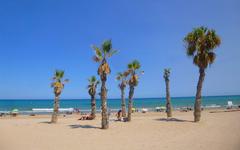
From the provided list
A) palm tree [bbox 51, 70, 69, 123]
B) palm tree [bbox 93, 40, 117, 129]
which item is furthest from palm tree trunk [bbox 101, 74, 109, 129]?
palm tree [bbox 51, 70, 69, 123]

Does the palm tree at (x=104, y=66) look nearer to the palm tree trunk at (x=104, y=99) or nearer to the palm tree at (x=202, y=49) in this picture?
the palm tree trunk at (x=104, y=99)

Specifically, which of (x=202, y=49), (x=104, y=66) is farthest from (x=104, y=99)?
(x=202, y=49)

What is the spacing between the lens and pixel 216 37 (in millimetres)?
30234

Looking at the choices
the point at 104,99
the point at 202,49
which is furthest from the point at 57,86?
the point at 202,49

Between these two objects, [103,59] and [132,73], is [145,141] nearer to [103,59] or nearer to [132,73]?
[103,59]

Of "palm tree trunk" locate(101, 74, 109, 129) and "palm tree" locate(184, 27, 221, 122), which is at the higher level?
"palm tree" locate(184, 27, 221, 122)

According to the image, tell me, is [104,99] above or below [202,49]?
below

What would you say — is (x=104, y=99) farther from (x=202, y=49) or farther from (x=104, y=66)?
(x=202, y=49)

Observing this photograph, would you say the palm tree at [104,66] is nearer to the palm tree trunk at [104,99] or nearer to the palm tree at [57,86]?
the palm tree trunk at [104,99]

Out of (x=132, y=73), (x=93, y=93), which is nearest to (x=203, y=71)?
(x=132, y=73)

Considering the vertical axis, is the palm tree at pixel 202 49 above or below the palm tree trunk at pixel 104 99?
above

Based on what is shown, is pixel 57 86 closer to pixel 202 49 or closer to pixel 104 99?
pixel 104 99

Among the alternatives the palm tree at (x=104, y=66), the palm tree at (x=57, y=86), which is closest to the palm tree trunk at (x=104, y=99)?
the palm tree at (x=104, y=66)

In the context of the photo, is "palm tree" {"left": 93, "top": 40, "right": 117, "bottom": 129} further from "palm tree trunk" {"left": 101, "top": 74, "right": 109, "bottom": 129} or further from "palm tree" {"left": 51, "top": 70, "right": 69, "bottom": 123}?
"palm tree" {"left": 51, "top": 70, "right": 69, "bottom": 123}
